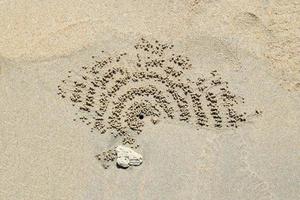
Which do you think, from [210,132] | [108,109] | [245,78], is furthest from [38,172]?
[245,78]

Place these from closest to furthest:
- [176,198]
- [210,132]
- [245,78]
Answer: [176,198], [210,132], [245,78]

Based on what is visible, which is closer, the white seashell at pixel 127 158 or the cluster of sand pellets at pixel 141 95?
the white seashell at pixel 127 158

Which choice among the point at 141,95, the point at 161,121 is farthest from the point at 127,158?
the point at 141,95

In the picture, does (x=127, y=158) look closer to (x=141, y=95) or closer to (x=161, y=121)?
(x=161, y=121)

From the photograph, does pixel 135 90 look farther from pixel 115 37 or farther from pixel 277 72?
pixel 277 72

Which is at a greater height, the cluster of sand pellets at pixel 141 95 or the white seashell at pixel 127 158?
the cluster of sand pellets at pixel 141 95
